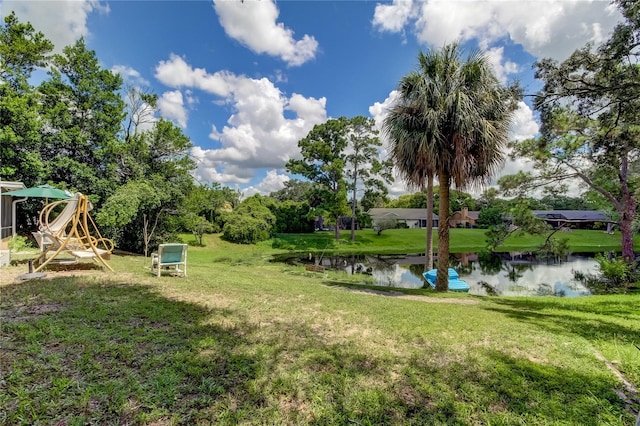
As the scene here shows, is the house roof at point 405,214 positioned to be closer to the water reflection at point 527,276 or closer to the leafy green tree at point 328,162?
the leafy green tree at point 328,162

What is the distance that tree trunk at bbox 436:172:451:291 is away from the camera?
9.98 metres

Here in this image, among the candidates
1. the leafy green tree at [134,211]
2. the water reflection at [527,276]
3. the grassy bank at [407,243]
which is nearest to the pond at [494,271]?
the water reflection at [527,276]

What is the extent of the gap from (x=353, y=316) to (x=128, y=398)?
344 cm

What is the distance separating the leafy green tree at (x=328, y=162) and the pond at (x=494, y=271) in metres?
6.95

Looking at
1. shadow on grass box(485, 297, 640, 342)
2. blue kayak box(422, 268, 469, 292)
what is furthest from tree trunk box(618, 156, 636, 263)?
blue kayak box(422, 268, 469, 292)

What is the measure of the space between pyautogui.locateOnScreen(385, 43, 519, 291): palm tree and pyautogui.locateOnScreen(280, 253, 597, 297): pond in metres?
6.70

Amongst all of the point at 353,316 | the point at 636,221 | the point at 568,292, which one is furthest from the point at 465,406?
the point at 636,221

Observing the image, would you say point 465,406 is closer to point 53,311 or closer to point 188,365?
point 188,365

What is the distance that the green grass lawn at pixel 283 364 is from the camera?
2.39 metres

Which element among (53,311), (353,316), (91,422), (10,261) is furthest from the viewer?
(10,261)

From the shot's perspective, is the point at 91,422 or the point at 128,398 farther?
the point at 128,398

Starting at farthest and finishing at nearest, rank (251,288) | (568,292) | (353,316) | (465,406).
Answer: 1. (568,292)
2. (251,288)
3. (353,316)
4. (465,406)

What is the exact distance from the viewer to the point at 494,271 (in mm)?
19406

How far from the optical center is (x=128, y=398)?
240 centimetres
